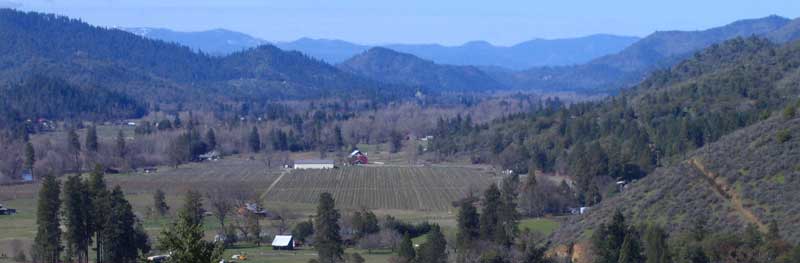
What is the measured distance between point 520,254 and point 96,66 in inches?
6353

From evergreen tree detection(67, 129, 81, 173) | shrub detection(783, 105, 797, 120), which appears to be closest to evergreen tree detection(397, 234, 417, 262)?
shrub detection(783, 105, 797, 120)


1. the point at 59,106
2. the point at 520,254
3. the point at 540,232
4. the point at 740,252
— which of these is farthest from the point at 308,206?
the point at 59,106

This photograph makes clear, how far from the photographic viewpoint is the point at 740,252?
3253cm

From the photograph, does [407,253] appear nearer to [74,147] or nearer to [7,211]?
[7,211]

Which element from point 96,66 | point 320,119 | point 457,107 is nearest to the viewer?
point 320,119

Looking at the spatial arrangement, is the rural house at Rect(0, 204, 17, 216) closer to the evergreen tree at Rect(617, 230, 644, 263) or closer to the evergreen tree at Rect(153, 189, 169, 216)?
the evergreen tree at Rect(153, 189, 169, 216)

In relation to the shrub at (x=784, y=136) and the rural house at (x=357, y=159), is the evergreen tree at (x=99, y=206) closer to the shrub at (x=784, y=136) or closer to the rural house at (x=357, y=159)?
the shrub at (x=784, y=136)

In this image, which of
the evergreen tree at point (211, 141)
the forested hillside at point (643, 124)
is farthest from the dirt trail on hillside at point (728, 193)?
the evergreen tree at point (211, 141)

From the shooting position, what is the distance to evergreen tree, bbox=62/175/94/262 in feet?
132

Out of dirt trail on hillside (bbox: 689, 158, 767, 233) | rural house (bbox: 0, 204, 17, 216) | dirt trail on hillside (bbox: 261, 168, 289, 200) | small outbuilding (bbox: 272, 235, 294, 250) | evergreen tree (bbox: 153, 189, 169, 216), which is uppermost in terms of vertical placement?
dirt trail on hillside (bbox: 689, 158, 767, 233)

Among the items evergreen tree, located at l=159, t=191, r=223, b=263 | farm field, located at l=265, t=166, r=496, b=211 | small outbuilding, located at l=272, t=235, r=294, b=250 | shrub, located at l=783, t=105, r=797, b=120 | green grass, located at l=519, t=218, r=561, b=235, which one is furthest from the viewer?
farm field, located at l=265, t=166, r=496, b=211

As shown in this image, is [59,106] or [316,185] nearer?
[316,185]

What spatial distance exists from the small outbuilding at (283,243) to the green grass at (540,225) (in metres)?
10.1

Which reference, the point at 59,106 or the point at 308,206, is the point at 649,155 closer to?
the point at 308,206
